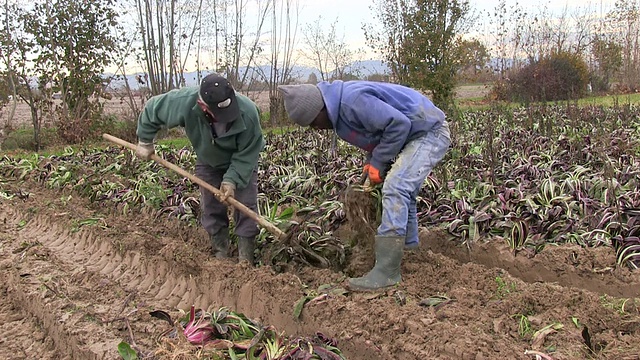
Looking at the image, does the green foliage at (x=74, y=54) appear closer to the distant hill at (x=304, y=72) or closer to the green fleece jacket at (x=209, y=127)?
the distant hill at (x=304, y=72)

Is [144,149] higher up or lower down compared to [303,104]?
lower down

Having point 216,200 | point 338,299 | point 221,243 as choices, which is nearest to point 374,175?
point 338,299

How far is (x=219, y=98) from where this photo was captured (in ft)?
12.8

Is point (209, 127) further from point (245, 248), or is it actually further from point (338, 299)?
point (338, 299)

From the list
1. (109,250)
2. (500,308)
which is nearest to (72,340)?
(109,250)

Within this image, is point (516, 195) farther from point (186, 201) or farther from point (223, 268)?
point (186, 201)

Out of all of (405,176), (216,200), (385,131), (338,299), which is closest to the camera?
(338,299)

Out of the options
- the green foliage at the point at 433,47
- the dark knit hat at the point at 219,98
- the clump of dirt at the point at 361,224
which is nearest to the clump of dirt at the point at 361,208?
the clump of dirt at the point at 361,224

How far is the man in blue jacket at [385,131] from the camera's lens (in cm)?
362

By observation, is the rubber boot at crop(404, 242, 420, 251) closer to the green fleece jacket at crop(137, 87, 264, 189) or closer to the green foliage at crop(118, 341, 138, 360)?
the green fleece jacket at crop(137, 87, 264, 189)

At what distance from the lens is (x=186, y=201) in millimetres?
5750

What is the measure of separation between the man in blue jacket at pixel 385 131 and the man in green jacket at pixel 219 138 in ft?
1.89

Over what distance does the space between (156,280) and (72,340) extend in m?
1.00

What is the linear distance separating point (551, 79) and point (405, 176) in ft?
48.7
